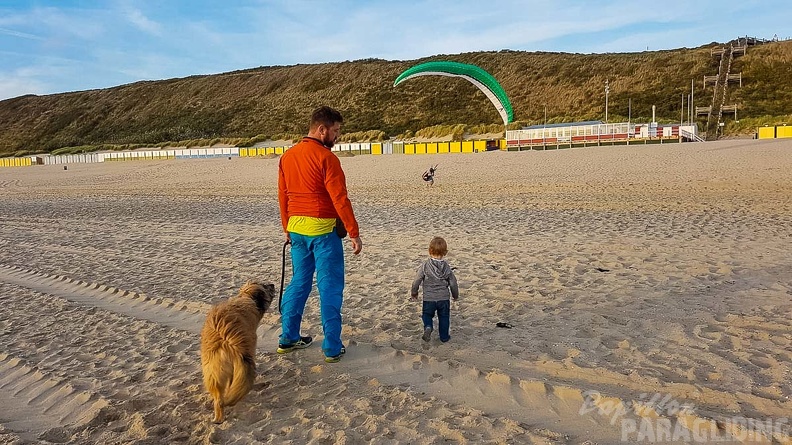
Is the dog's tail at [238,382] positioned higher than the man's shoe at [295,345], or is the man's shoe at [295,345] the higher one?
the dog's tail at [238,382]

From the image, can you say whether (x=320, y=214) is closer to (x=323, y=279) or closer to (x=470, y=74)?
(x=323, y=279)

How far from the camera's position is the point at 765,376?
12.2 ft

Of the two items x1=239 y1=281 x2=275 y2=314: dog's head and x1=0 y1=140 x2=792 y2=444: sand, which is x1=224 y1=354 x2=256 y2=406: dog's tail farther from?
x1=239 y1=281 x2=275 y2=314: dog's head

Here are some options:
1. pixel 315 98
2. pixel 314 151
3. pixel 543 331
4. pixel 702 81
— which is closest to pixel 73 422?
pixel 314 151

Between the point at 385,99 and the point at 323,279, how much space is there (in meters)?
70.9

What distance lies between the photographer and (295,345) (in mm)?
4508

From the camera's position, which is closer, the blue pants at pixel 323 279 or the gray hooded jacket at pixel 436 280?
the blue pants at pixel 323 279

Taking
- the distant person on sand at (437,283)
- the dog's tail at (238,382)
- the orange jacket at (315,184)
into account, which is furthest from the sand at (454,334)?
the orange jacket at (315,184)

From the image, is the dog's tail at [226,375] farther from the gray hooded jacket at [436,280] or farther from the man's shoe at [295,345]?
the gray hooded jacket at [436,280]

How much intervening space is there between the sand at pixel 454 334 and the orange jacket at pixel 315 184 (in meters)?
1.20

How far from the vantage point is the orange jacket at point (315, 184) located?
12.9 feet

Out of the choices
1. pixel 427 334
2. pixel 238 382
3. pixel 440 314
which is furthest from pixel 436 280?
pixel 238 382

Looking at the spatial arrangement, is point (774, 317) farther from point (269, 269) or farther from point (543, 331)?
point (269, 269)

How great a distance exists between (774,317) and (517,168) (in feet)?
58.6
